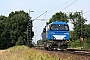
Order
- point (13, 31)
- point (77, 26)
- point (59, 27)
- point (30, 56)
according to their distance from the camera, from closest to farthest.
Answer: point (30, 56), point (59, 27), point (13, 31), point (77, 26)

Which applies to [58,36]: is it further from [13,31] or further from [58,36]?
[13,31]

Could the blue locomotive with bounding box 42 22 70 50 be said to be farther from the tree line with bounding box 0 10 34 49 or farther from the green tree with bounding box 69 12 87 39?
the green tree with bounding box 69 12 87 39

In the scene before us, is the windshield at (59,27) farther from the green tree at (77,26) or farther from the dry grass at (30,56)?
the green tree at (77,26)

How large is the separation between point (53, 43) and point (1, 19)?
76.1 metres

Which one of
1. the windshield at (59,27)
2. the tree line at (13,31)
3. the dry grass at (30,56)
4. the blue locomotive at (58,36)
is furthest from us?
the tree line at (13,31)

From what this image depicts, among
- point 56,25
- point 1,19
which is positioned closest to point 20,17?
point 1,19

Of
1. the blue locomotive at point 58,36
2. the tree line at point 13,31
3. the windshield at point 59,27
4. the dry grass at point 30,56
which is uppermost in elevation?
the tree line at point 13,31

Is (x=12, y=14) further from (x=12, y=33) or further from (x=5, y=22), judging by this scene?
(x=12, y=33)

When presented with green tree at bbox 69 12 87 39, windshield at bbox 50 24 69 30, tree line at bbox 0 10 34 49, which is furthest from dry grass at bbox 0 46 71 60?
green tree at bbox 69 12 87 39

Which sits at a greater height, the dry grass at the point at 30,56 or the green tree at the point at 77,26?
the green tree at the point at 77,26

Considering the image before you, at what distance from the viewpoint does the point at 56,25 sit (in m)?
34.0

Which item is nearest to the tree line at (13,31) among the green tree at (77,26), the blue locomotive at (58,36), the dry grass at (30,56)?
the green tree at (77,26)

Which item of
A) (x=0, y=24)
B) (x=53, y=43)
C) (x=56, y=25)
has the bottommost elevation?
(x=53, y=43)

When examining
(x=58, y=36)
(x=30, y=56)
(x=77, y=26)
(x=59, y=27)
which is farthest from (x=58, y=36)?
(x=77, y=26)
